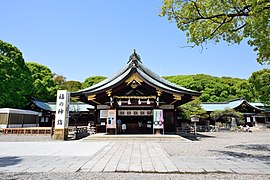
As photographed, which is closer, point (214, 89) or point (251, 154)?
point (251, 154)

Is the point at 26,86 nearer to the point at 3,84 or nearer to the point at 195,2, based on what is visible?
the point at 3,84

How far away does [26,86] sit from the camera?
28.1 meters

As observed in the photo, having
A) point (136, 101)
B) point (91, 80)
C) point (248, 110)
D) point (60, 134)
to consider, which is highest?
point (91, 80)

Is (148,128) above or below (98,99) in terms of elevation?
below

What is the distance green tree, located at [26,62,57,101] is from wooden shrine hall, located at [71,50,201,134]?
80.2ft

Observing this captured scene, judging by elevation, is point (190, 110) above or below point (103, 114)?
above

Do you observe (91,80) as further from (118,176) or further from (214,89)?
(118,176)

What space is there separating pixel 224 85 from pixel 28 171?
52.1 metres

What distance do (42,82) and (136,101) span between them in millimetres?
28520

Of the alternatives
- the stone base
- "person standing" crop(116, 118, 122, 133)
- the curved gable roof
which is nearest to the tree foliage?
the curved gable roof

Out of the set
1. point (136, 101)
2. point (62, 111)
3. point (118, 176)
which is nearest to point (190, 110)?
point (136, 101)

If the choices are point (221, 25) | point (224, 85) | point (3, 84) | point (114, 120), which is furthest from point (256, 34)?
point (224, 85)

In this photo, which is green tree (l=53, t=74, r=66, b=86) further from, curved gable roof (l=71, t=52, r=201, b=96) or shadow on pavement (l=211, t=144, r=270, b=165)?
shadow on pavement (l=211, t=144, r=270, b=165)

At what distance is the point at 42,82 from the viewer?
38219mm
